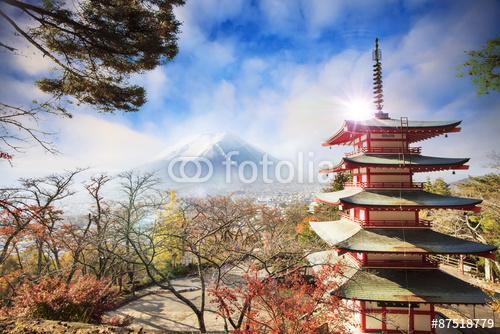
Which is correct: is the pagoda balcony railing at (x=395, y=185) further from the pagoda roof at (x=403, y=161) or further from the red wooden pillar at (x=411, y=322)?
the red wooden pillar at (x=411, y=322)

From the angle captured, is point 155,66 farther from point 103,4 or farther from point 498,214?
point 498,214

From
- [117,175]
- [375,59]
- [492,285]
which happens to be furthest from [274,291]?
[492,285]

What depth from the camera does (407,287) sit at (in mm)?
8656

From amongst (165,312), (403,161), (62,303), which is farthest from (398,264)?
(165,312)

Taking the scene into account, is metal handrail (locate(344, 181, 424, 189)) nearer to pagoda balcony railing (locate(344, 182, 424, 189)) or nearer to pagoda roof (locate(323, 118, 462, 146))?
pagoda balcony railing (locate(344, 182, 424, 189))

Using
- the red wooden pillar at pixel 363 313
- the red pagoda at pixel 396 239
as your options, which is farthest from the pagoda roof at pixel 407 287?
the red wooden pillar at pixel 363 313

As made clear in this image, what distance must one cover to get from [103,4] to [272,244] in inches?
508

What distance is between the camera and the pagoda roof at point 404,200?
8977 millimetres

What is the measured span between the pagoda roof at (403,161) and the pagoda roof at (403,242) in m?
2.44

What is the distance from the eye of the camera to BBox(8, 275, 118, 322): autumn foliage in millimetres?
7434

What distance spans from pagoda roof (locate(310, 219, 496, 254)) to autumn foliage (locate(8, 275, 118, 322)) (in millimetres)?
8450

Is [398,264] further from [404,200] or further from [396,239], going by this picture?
[404,200]

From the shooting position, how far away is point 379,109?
11875 millimetres

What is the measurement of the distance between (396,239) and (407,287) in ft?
5.13
